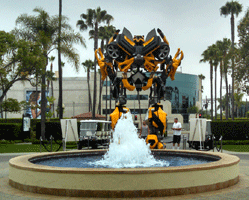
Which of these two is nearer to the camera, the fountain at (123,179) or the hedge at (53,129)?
the fountain at (123,179)

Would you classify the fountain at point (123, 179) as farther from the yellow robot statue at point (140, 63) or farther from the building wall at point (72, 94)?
the building wall at point (72, 94)

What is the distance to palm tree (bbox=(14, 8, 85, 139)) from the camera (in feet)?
82.6

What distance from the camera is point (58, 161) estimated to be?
32.0 ft

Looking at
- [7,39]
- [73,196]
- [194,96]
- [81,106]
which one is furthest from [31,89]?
[73,196]

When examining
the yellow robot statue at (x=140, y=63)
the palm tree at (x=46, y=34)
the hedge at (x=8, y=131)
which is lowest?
the hedge at (x=8, y=131)

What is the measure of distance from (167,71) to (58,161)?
513cm

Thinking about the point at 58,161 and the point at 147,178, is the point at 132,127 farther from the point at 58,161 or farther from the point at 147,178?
the point at 147,178

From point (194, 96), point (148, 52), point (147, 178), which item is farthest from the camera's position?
point (194, 96)

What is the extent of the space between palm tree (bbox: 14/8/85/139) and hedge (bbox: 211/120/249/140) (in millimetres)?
13294

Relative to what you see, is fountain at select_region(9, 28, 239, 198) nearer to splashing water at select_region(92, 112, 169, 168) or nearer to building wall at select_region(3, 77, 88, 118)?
splashing water at select_region(92, 112, 169, 168)

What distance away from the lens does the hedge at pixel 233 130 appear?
28250 mm

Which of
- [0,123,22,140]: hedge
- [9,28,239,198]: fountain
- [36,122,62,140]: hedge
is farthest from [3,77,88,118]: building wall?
[9,28,239,198]: fountain

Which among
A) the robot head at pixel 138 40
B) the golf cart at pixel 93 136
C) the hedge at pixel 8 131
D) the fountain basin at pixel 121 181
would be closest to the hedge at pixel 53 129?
the hedge at pixel 8 131

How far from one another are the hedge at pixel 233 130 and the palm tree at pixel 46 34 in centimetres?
1329
